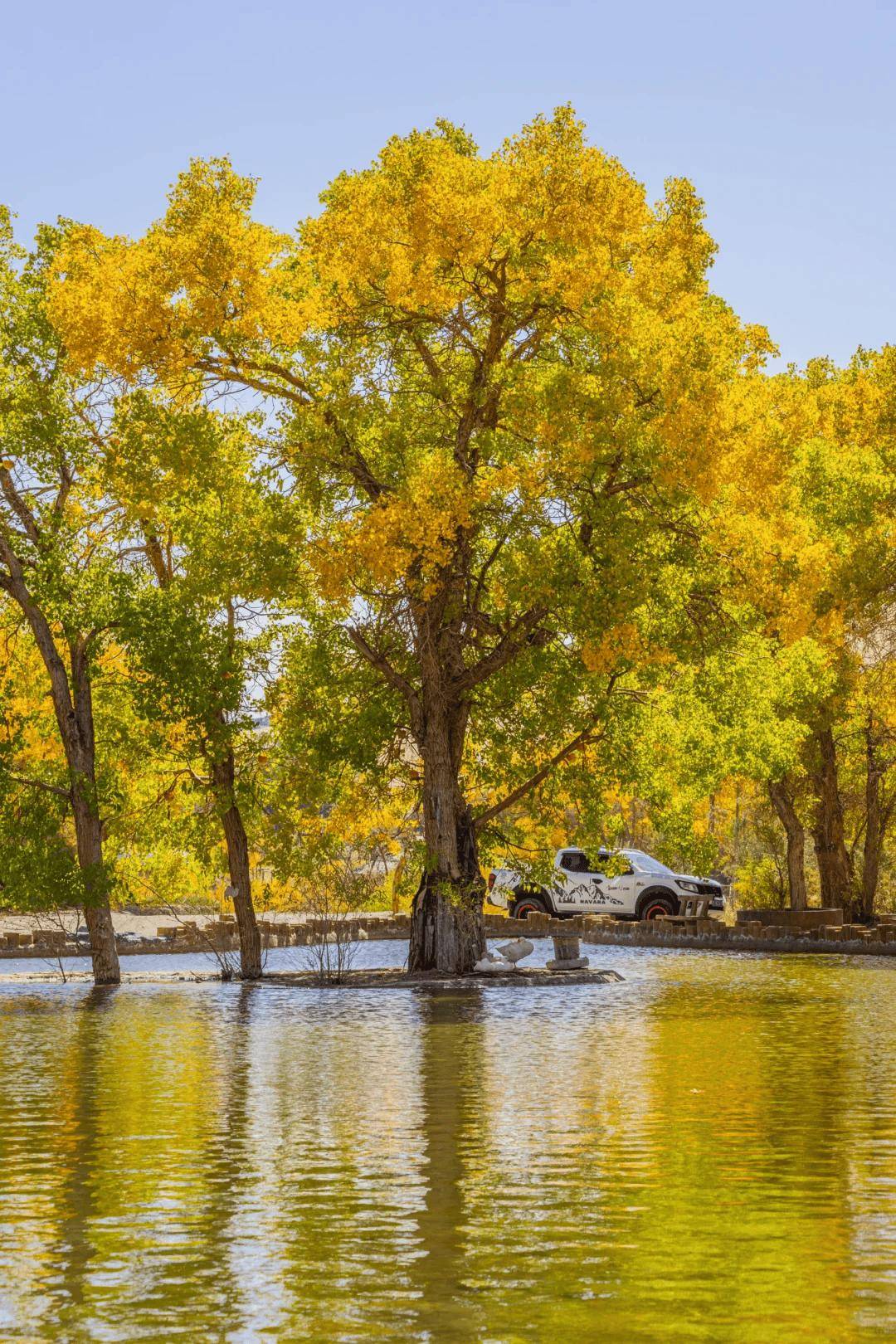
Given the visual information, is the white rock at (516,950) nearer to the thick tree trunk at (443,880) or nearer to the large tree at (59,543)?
the thick tree trunk at (443,880)

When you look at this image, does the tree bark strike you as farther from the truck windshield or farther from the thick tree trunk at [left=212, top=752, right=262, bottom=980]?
the truck windshield

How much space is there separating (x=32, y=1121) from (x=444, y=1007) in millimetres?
10202

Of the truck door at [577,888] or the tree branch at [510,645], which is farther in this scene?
the truck door at [577,888]

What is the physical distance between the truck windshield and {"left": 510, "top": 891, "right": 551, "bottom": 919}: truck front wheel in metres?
2.92

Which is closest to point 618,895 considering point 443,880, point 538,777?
point 538,777

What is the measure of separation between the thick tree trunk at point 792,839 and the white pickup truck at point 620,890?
2152mm

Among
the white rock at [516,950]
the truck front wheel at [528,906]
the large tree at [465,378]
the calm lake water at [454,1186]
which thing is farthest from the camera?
the truck front wheel at [528,906]

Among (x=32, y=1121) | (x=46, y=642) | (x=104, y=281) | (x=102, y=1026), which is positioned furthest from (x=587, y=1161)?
(x=46, y=642)

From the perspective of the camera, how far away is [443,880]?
2589 cm

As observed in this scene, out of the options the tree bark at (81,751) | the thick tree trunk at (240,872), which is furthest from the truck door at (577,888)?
the tree bark at (81,751)

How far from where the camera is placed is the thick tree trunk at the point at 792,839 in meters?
38.7

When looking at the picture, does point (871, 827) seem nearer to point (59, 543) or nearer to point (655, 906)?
point (655, 906)

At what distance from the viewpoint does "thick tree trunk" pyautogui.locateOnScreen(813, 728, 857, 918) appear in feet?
128

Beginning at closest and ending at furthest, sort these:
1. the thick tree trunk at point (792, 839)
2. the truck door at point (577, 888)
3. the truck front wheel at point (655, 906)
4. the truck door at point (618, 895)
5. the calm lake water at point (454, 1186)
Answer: the calm lake water at point (454, 1186) → the thick tree trunk at point (792, 839) → the truck front wheel at point (655, 906) → the truck door at point (618, 895) → the truck door at point (577, 888)
